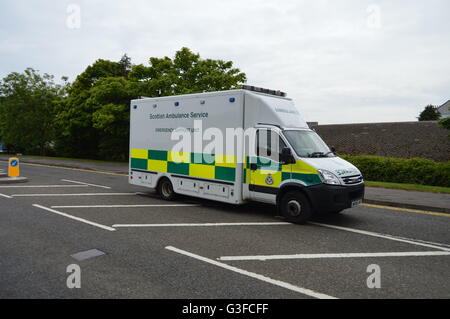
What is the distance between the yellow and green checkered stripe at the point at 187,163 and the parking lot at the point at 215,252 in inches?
37.9

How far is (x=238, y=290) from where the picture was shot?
12.6 feet

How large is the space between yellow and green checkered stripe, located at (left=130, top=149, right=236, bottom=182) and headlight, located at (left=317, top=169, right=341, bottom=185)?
208cm

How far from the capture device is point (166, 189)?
9766mm

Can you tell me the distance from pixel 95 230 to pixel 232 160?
3.38 meters

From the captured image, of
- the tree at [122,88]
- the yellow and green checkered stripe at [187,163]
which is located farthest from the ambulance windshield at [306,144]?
the tree at [122,88]

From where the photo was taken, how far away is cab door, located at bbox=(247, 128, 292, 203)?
735 cm

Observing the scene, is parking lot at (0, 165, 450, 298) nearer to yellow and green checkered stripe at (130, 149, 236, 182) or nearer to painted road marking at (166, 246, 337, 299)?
painted road marking at (166, 246, 337, 299)

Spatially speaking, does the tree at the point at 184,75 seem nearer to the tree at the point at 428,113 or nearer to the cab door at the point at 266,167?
the cab door at the point at 266,167

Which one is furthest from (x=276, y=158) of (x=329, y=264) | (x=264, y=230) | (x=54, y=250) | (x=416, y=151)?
(x=416, y=151)

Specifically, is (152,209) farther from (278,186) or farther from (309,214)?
(309,214)

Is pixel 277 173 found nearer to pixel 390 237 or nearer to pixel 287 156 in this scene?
pixel 287 156

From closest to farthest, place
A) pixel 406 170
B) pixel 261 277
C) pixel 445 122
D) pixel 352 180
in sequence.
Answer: pixel 261 277 < pixel 352 180 < pixel 445 122 < pixel 406 170

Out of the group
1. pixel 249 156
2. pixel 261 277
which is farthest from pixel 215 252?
pixel 249 156

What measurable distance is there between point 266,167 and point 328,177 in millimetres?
1423
